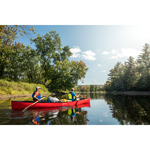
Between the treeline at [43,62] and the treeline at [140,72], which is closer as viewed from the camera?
the treeline at [43,62]

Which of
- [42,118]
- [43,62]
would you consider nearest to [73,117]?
[42,118]

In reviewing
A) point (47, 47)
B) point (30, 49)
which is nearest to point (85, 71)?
point (47, 47)

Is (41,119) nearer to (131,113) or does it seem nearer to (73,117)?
(73,117)

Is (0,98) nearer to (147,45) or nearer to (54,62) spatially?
(54,62)

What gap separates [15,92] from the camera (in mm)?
17250

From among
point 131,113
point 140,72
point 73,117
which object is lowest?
point 131,113

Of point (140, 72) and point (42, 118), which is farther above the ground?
point (140, 72)

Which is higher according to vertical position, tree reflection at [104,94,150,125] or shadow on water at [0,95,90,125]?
shadow on water at [0,95,90,125]

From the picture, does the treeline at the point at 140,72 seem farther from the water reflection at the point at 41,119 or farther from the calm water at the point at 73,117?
the water reflection at the point at 41,119

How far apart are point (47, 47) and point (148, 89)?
32.9m

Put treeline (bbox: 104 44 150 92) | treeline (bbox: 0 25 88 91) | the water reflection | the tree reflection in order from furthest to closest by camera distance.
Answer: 1. treeline (bbox: 104 44 150 92)
2. treeline (bbox: 0 25 88 91)
3. the tree reflection
4. the water reflection

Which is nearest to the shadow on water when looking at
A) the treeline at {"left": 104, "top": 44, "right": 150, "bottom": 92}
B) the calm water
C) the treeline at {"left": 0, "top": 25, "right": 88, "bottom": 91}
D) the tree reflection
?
the calm water

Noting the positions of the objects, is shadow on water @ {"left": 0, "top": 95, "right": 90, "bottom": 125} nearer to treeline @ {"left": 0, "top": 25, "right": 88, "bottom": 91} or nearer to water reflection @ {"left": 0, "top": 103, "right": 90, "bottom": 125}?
water reflection @ {"left": 0, "top": 103, "right": 90, "bottom": 125}

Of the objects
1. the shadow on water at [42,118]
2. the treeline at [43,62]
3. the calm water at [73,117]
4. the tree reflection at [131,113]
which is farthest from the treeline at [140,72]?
the shadow on water at [42,118]
